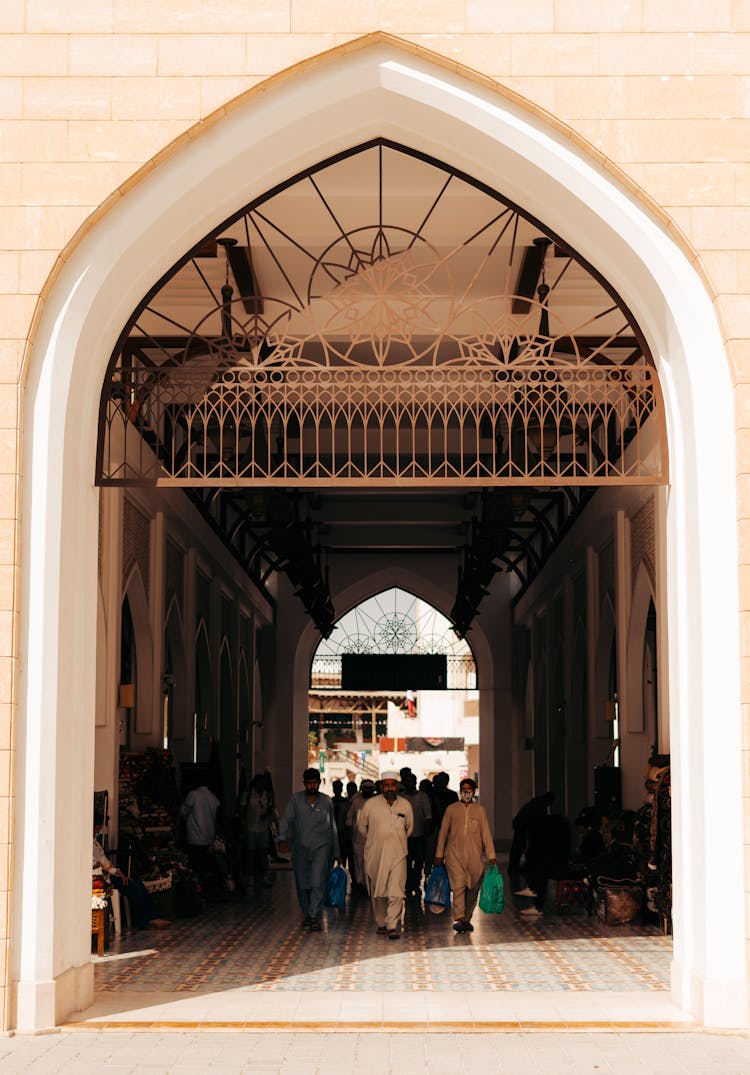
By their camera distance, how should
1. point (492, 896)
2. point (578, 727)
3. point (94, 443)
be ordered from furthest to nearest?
point (578, 727) → point (492, 896) → point (94, 443)

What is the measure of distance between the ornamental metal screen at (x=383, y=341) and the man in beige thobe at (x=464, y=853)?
253 centimetres

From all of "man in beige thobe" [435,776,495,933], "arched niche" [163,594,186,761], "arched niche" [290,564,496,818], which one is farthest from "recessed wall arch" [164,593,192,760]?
"arched niche" [290,564,496,818]

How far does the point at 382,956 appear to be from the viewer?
8695mm

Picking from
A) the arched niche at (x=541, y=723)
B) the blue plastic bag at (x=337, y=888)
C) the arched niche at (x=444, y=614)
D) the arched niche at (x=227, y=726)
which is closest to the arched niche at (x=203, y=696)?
the arched niche at (x=227, y=726)

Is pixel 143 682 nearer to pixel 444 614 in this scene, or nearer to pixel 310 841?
pixel 310 841

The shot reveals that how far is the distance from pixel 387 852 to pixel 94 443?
14.5ft

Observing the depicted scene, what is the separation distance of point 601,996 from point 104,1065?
2593 mm

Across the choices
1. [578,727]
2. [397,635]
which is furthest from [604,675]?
[397,635]

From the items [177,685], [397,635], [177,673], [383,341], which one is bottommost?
[177,685]

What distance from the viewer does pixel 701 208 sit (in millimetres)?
6301

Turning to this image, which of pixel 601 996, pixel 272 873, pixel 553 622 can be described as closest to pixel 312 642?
pixel 553 622

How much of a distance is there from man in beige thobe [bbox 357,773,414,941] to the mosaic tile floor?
0.55ft

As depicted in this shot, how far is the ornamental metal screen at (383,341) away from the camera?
685cm

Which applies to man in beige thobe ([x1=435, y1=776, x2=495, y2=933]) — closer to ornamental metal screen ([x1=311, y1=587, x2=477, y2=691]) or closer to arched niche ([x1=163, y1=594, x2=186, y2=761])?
arched niche ([x1=163, y1=594, x2=186, y2=761])
